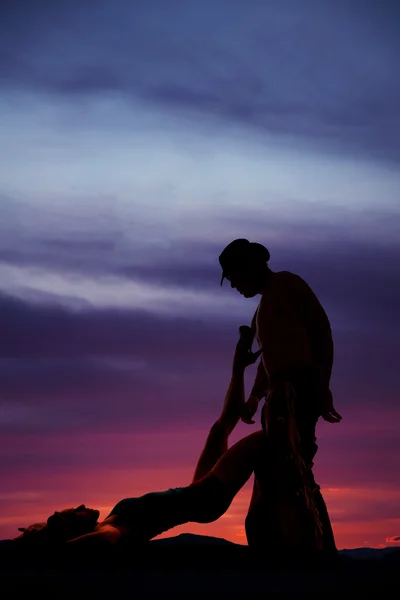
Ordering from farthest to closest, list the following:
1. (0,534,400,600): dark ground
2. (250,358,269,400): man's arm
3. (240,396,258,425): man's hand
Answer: (250,358,269,400): man's arm, (240,396,258,425): man's hand, (0,534,400,600): dark ground

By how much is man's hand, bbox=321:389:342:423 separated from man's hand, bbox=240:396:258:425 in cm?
76

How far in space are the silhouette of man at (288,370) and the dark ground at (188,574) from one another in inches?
28.6

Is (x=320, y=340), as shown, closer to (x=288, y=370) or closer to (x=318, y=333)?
(x=318, y=333)

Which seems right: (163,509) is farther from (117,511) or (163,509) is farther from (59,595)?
(59,595)

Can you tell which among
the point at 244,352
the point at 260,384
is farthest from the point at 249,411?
the point at 244,352

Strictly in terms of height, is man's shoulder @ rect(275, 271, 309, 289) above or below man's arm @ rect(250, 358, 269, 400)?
above

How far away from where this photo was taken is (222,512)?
8578 millimetres

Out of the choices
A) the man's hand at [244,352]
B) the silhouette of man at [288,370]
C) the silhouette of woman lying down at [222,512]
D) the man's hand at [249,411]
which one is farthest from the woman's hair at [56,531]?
the man's hand at [244,352]

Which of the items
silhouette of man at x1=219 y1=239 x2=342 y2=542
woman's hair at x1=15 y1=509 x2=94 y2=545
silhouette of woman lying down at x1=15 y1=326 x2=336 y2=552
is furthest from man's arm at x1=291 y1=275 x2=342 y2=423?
woman's hair at x1=15 y1=509 x2=94 y2=545

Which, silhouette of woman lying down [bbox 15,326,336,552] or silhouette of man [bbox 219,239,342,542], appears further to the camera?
silhouette of man [bbox 219,239,342,542]

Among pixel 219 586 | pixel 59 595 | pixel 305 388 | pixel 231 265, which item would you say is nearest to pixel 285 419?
pixel 305 388

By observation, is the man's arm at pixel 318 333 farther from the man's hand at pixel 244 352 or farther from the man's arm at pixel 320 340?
the man's hand at pixel 244 352

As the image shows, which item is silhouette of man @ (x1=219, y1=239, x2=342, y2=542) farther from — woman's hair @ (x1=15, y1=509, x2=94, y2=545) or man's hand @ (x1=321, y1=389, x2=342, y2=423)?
woman's hair @ (x1=15, y1=509, x2=94, y2=545)

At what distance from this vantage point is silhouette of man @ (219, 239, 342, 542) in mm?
8500
